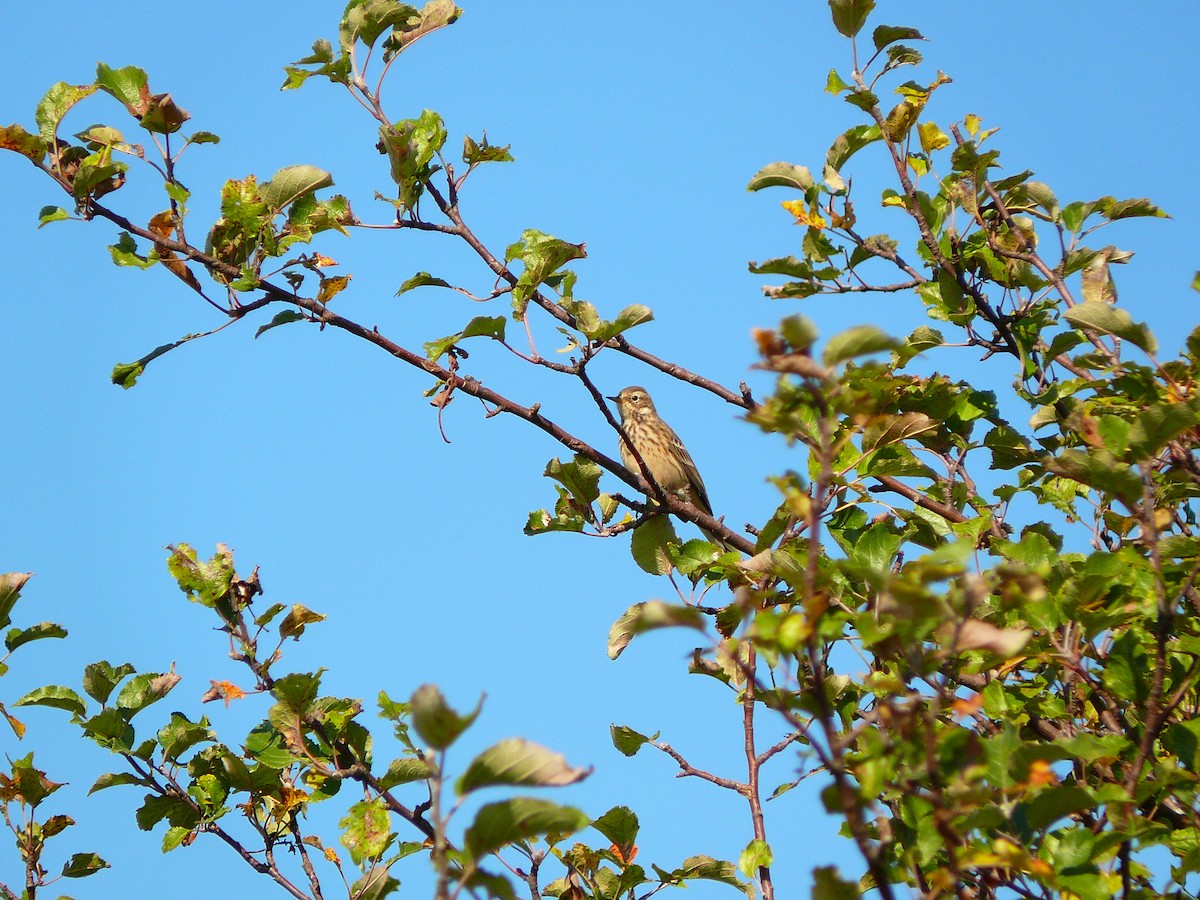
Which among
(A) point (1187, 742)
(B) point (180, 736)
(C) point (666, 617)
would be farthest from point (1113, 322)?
(B) point (180, 736)

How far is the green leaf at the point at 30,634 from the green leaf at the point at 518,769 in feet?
8.39

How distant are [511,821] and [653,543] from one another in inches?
122

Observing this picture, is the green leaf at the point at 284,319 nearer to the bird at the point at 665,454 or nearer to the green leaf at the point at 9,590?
the green leaf at the point at 9,590

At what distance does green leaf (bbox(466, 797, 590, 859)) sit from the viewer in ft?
6.98

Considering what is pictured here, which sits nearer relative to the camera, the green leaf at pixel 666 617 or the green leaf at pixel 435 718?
the green leaf at pixel 435 718

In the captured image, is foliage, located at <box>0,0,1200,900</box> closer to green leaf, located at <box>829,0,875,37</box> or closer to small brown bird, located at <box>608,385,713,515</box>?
green leaf, located at <box>829,0,875,37</box>

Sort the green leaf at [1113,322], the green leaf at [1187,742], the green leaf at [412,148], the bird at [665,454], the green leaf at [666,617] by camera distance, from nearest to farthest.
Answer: the green leaf at [666,617]
the green leaf at [1187,742]
the green leaf at [1113,322]
the green leaf at [412,148]
the bird at [665,454]

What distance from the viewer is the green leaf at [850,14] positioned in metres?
4.91

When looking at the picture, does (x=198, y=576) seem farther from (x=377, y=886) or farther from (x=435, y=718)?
(x=435, y=718)

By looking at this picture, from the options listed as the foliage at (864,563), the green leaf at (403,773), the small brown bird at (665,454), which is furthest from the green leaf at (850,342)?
the small brown bird at (665,454)

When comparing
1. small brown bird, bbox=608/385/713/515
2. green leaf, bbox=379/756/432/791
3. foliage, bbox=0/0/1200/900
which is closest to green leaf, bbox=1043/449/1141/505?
foliage, bbox=0/0/1200/900

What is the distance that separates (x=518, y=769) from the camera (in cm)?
212

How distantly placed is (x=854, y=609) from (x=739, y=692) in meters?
0.94

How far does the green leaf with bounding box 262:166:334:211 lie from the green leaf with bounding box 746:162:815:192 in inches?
72.3
